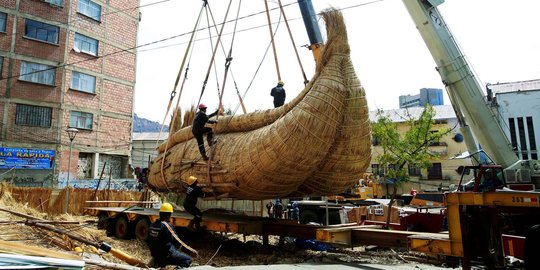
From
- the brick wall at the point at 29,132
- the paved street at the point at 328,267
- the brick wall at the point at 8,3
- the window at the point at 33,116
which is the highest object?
the brick wall at the point at 8,3

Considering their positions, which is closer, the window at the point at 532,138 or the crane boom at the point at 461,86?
the crane boom at the point at 461,86

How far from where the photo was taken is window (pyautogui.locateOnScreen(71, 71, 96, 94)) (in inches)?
989

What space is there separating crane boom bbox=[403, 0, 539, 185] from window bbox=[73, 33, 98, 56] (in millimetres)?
22503

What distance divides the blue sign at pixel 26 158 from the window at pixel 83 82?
4540mm

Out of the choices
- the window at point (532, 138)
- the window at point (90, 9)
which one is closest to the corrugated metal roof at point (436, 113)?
the window at point (90, 9)

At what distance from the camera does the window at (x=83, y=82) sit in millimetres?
25109

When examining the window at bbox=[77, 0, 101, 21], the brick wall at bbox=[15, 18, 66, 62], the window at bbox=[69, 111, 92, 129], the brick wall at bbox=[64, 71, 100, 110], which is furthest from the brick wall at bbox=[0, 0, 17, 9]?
the window at bbox=[69, 111, 92, 129]

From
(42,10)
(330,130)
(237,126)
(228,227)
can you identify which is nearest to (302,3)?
(237,126)

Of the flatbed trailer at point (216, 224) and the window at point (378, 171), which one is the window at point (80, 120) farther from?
the window at point (378, 171)

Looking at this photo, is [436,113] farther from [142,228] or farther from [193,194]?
[193,194]

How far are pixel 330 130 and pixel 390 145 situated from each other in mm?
22411

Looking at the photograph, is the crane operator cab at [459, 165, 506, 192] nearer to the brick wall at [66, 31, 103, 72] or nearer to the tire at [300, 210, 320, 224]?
the tire at [300, 210, 320, 224]

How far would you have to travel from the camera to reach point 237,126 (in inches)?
328

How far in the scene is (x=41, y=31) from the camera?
949 inches
